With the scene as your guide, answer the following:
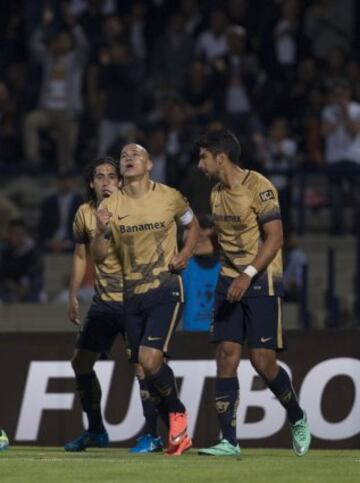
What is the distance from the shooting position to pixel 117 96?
20922 mm

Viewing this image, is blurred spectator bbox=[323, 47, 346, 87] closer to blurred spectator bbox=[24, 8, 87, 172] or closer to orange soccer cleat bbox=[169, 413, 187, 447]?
blurred spectator bbox=[24, 8, 87, 172]

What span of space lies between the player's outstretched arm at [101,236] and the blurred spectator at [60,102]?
8.43 m

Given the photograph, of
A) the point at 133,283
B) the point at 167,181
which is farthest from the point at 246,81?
the point at 133,283

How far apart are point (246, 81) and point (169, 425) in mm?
9326

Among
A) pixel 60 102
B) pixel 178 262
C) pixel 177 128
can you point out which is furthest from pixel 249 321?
pixel 60 102

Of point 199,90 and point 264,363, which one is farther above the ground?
point 199,90

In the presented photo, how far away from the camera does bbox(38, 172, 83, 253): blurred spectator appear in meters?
19.4

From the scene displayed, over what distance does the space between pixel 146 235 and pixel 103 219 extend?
15.1 inches

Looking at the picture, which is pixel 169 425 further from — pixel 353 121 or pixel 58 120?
pixel 58 120

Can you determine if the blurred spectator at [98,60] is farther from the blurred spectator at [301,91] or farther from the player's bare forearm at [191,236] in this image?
the player's bare forearm at [191,236]

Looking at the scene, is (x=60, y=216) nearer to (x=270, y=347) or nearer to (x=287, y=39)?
(x=287, y=39)

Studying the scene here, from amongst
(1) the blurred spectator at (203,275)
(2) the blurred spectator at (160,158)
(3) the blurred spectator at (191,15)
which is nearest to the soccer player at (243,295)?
(1) the blurred spectator at (203,275)

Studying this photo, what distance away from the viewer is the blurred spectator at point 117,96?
68.5ft

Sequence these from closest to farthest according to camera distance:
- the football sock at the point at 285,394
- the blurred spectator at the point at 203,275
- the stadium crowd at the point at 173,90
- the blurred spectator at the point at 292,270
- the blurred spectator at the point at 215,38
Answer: the football sock at the point at 285,394 → the blurred spectator at the point at 203,275 → the blurred spectator at the point at 292,270 → the stadium crowd at the point at 173,90 → the blurred spectator at the point at 215,38
